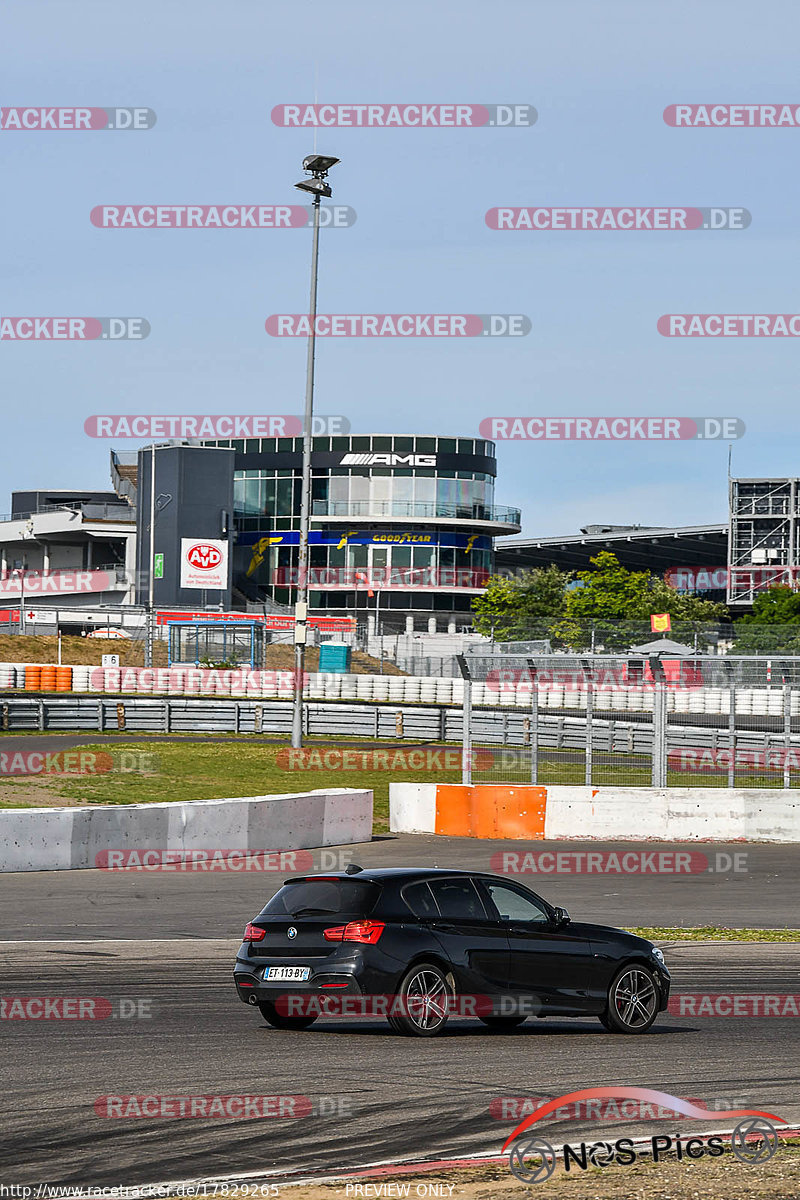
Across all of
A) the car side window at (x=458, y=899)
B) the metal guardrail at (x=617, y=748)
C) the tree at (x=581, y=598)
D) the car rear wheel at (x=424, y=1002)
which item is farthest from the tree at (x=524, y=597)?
the car rear wheel at (x=424, y=1002)

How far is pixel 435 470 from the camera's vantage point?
10662 centimetres

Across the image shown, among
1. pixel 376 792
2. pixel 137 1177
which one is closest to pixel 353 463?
pixel 376 792

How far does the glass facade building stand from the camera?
4154 inches

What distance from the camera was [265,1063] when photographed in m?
9.08

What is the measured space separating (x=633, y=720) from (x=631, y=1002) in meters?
14.1

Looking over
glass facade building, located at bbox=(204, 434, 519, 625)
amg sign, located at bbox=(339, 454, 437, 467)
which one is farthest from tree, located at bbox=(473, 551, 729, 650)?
amg sign, located at bbox=(339, 454, 437, 467)

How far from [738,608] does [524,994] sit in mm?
103981

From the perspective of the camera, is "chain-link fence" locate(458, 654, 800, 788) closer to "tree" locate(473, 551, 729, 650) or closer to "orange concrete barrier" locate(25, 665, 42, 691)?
"orange concrete barrier" locate(25, 665, 42, 691)

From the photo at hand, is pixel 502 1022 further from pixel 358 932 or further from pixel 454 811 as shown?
pixel 454 811

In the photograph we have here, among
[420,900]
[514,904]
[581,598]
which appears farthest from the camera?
[581,598]

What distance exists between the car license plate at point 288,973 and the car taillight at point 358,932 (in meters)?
0.27

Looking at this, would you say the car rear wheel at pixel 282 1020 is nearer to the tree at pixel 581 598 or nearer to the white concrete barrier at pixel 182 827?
the white concrete barrier at pixel 182 827

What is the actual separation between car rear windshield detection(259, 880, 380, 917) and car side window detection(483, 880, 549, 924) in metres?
1.03

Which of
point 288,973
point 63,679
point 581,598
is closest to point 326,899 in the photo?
point 288,973
